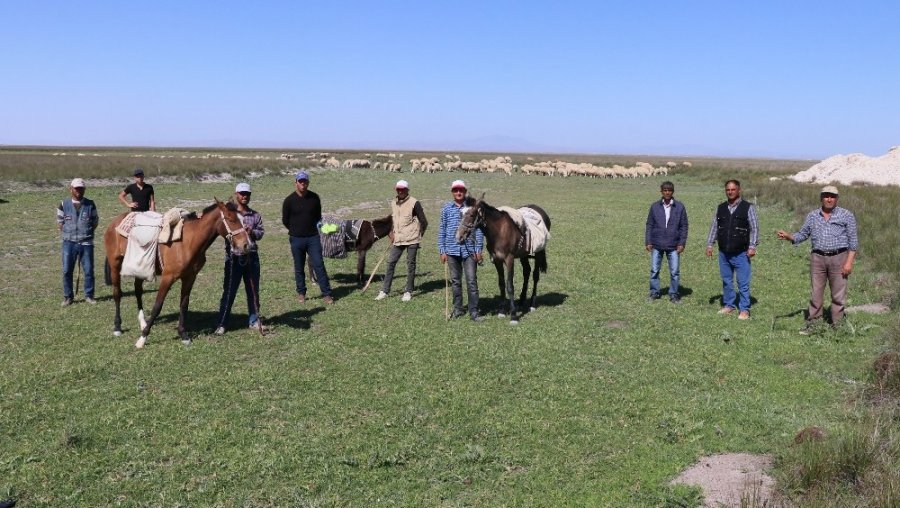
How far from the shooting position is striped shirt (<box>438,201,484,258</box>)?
11742 mm

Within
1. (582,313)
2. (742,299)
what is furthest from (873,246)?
(582,313)

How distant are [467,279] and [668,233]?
4.37m

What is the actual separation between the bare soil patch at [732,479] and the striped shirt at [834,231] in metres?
5.19

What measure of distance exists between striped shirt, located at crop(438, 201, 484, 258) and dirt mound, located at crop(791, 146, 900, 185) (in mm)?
39480

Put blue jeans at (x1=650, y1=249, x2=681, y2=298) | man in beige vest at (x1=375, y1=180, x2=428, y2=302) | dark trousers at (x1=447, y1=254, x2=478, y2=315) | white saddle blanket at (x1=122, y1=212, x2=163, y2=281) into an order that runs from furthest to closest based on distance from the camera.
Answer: man in beige vest at (x1=375, y1=180, x2=428, y2=302)
blue jeans at (x1=650, y1=249, x2=681, y2=298)
dark trousers at (x1=447, y1=254, x2=478, y2=315)
white saddle blanket at (x1=122, y1=212, x2=163, y2=281)

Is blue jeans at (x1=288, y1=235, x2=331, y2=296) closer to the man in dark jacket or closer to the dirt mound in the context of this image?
the man in dark jacket

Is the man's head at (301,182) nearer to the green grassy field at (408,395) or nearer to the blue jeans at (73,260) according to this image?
the green grassy field at (408,395)

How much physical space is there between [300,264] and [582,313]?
588 cm

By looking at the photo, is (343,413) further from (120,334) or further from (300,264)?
(300,264)

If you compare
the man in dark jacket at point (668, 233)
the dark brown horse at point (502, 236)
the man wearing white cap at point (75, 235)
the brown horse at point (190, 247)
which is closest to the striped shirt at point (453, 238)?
the dark brown horse at point (502, 236)

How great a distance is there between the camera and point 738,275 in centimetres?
1195

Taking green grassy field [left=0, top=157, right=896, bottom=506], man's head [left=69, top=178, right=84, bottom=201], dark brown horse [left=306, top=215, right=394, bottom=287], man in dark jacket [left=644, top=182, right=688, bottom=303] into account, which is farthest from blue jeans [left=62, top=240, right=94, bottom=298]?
man in dark jacket [left=644, top=182, right=688, bottom=303]

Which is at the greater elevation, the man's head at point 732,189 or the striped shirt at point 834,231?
the man's head at point 732,189

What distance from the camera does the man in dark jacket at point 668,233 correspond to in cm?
1305
